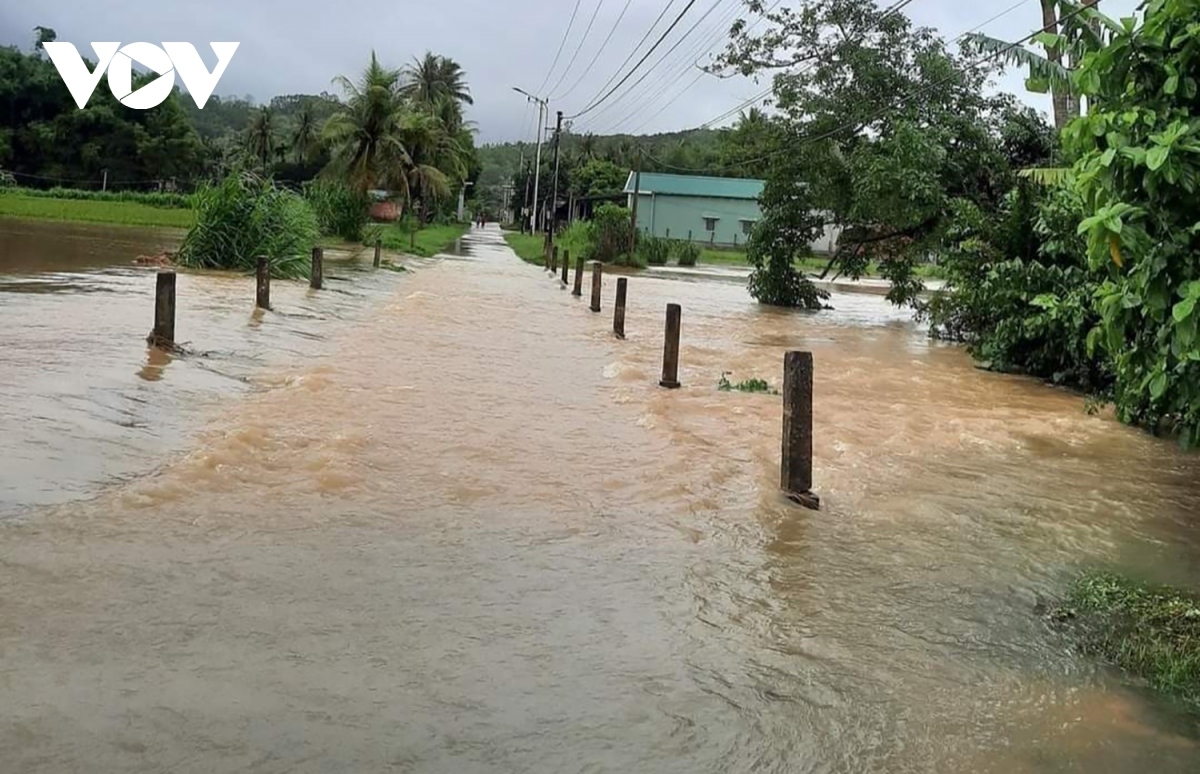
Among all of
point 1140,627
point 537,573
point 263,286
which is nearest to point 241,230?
point 263,286

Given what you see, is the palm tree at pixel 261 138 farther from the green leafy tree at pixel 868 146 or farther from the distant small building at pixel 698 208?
the green leafy tree at pixel 868 146

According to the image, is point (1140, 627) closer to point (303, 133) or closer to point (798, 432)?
point (798, 432)

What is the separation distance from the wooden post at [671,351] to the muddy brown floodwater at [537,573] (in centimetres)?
26

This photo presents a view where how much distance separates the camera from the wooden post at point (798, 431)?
7.92 metres

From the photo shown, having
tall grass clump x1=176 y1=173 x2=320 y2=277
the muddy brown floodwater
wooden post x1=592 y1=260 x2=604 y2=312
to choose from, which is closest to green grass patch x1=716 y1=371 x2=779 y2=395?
the muddy brown floodwater

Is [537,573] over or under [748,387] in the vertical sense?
under

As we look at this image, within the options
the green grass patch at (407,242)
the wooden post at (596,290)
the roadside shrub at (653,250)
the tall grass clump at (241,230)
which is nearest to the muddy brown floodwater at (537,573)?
the wooden post at (596,290)

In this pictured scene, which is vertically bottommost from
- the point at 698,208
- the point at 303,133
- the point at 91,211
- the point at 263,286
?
the point at 263,286

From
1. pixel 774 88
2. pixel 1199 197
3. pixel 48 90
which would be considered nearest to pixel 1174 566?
pixel 1199 197

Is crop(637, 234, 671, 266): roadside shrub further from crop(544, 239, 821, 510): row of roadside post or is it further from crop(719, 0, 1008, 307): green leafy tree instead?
crop(544, 239, 821, 510): row of roadside post

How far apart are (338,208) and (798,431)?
3921 centimetres

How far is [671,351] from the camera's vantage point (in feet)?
43.5

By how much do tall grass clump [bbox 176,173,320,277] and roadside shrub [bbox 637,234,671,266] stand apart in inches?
893

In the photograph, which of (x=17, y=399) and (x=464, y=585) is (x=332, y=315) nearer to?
(x=17, y=399)
